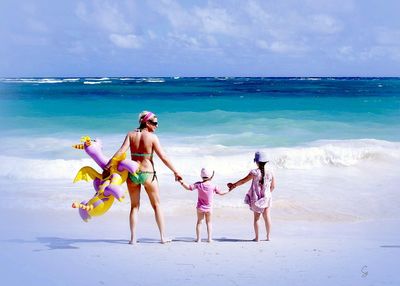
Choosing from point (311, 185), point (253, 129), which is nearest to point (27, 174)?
point (311, 185)

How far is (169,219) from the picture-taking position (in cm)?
709

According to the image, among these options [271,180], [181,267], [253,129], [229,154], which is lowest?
[181,267]

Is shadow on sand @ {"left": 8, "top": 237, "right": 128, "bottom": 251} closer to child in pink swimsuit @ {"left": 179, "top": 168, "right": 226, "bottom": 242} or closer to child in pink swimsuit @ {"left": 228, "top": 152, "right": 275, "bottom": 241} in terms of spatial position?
child in pink swimsuit @ {"left": 179, "top": 168, "right": 226, "bottom": 242}

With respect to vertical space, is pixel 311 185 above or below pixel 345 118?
below

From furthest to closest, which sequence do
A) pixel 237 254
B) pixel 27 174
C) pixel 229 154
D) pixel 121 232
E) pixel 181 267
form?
pixel 229 154
pixel 27 174
pixel 121 232
pixel 237 254
pixel 181 267

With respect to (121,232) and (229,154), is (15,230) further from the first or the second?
(229,154)

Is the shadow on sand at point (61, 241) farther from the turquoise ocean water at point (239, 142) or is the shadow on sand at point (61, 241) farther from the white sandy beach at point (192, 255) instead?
the turquoise ocean water at point (239, 142)

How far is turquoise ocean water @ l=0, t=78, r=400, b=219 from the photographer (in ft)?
29.6

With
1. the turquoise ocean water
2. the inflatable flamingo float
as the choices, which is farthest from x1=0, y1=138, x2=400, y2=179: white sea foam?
the inflatable flamingo float

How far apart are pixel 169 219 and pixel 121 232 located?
3.13 ft

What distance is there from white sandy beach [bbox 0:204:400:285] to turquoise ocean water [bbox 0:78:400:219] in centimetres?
127

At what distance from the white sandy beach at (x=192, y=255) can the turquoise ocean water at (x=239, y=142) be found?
127 centimetres

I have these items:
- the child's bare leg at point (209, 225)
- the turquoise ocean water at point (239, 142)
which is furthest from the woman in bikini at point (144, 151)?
the turquoise ocean water at point (239, 142)

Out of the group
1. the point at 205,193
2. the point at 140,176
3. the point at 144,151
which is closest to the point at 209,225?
the point at 205,193
